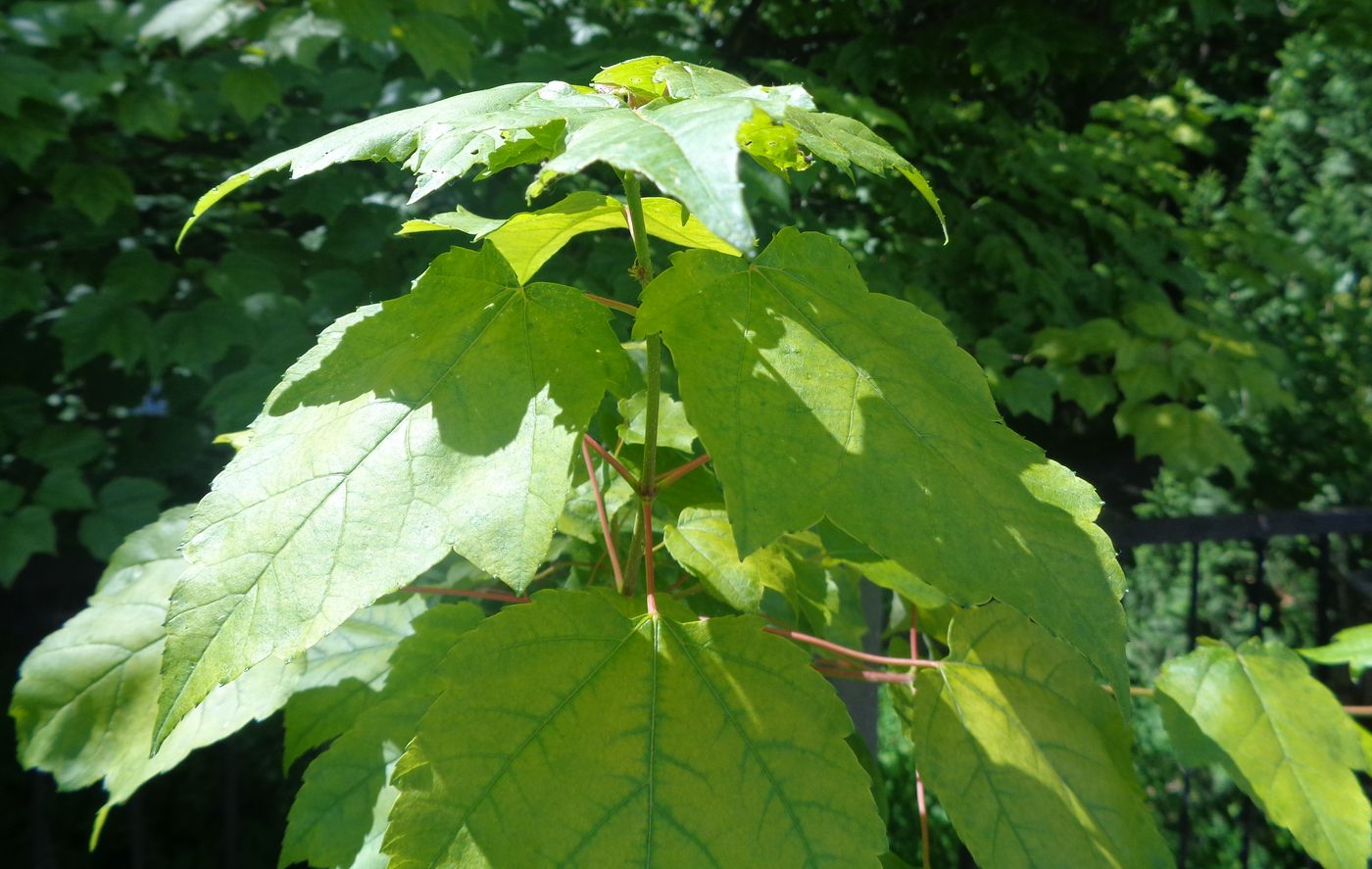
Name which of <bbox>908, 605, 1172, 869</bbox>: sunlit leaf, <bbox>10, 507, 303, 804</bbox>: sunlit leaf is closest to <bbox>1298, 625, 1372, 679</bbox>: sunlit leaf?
<bbox>908, 605, 1172, 869</bbox>: sunlit leaf

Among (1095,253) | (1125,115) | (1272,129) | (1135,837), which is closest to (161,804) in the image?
(1135,837)

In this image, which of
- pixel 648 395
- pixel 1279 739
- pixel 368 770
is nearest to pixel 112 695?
pixel 368 770

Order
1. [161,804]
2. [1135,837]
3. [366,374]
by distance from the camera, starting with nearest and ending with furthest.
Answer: [366,374], [1135,837], [161,804]

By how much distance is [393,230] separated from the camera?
255cm

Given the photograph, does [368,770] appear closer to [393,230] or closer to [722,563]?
[722,563]

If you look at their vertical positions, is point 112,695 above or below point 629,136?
below

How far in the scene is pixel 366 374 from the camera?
661 mm

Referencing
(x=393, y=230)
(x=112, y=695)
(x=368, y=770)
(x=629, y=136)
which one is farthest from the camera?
(x=393, y=230)

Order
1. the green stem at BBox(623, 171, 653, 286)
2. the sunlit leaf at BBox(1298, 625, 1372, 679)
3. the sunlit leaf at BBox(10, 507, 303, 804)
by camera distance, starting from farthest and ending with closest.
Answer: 1. the sunlit leaf at BBox(1298, 625, 1372, 679)
2. the sunlit leaf at BBox(10, 507, 303, 804)
3. the green stem at BBox(623, 171, 653, 286)

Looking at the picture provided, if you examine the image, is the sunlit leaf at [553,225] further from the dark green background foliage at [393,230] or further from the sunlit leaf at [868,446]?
the dark green background foliage at [393,230]

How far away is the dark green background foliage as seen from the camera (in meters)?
2.37

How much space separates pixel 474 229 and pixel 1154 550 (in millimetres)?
5218

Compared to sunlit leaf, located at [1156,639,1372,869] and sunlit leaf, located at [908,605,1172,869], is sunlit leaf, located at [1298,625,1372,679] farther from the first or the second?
sunlit leaf, located at [908,605,1172,869]

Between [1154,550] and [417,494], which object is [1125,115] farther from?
[417,494]
